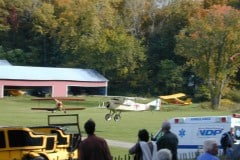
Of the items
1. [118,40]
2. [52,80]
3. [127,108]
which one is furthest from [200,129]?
[118,40]

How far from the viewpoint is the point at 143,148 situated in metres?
11.4

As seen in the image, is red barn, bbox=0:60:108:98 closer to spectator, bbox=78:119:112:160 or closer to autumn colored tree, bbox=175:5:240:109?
autumn colored tree, bbox=175:5:240:109

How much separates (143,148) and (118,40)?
86.3 metres

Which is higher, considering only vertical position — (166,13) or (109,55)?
(166,13)

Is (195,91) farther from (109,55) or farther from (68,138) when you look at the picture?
(68,138)

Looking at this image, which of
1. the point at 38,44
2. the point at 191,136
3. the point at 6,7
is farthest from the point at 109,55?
the point at 191,136

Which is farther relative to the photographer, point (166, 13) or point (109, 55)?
point (166, 13)

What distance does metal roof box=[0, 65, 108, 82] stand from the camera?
8819 cm

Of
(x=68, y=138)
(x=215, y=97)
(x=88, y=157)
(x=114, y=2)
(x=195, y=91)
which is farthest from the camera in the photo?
(x=114, y=2)

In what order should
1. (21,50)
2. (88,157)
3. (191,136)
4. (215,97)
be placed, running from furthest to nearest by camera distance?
(21,50), (215,97), (191,136), (88,157)

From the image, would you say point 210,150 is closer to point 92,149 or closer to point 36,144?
point 92,149

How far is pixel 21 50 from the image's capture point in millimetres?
101938

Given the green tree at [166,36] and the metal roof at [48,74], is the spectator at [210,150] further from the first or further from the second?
the green tree at [166,36]

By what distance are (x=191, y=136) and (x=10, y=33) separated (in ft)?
280
